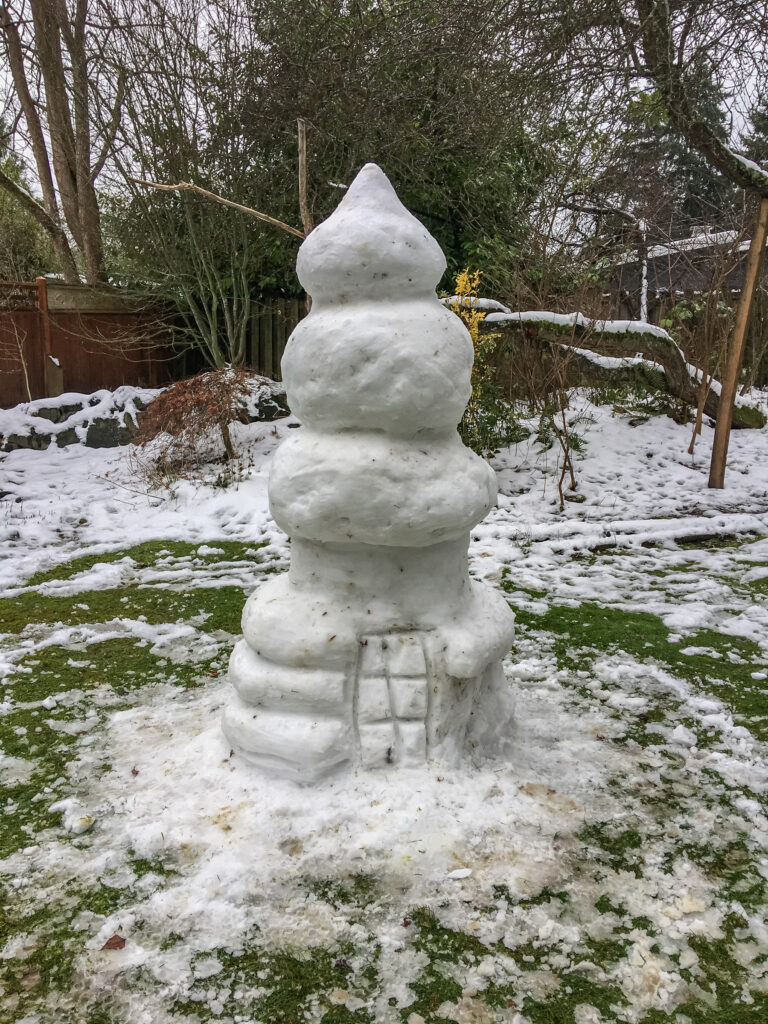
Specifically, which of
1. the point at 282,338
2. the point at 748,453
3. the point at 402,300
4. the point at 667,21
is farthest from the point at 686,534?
the point at 282,338

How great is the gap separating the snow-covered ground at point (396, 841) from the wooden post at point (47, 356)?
6.21 m

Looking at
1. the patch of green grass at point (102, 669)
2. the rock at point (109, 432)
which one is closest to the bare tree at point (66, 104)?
the rock at point (109, 432)

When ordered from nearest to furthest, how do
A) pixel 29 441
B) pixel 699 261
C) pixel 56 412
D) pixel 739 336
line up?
pixel 739 336, pixel 29 441, pixel 56 412, pixel 699 261

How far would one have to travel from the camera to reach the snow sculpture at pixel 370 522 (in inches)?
101

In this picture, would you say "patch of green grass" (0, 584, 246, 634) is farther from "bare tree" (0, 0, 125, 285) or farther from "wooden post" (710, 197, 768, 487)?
"bare tree" (0, 0, 125, 285)

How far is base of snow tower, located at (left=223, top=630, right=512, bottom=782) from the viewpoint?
2.67m

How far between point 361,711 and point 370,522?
70cm

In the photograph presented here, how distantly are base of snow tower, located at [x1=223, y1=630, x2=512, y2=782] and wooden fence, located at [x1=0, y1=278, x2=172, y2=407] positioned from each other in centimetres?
855

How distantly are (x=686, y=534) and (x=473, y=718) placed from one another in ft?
12.9

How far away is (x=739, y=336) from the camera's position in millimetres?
6574

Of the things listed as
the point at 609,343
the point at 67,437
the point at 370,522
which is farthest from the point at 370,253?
the point at 67,437

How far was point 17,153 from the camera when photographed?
10.7 m

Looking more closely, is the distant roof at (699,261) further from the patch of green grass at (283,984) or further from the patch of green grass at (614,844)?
the patch of green grass at (283,984)

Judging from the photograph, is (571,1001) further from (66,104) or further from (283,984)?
(66,104)
